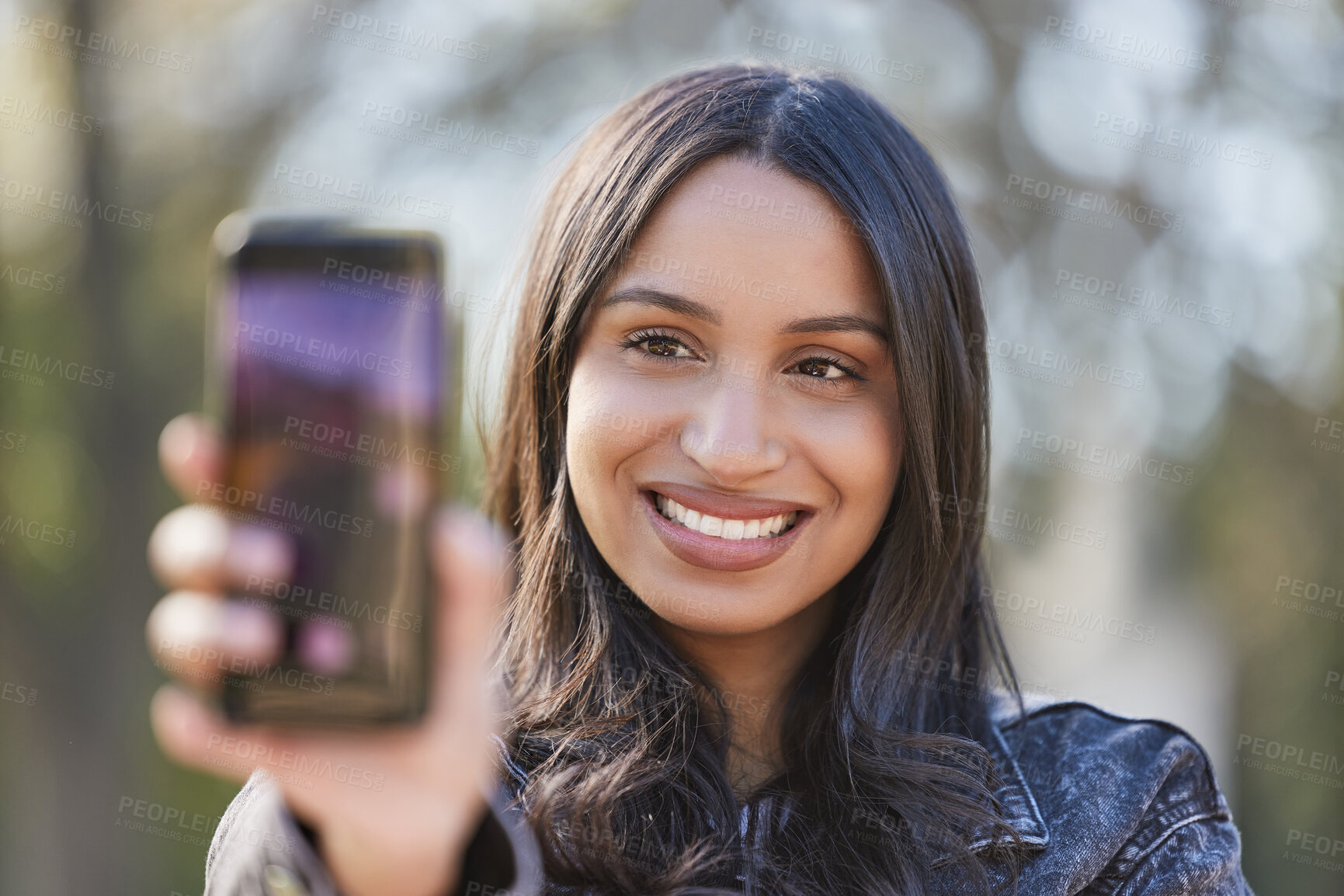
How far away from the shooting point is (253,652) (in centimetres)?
102

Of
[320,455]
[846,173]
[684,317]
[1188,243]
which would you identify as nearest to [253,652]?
[320,455]

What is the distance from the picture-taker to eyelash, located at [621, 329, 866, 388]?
1.84 metres

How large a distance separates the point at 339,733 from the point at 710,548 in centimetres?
88

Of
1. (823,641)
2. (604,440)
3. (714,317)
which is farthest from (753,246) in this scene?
(823,641)

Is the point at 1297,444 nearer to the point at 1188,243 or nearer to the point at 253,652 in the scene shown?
the point at 1188,243

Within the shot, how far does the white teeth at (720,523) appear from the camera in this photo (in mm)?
1830

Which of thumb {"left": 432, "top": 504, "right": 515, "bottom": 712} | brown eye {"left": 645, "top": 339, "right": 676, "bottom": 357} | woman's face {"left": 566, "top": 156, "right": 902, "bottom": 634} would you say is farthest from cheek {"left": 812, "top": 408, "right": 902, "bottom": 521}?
thumb {"left": 432, "top": 504, "right": 515, "bottom": 712}

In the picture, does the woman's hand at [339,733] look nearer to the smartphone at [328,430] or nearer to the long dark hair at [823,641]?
the smartphone at [328,430]

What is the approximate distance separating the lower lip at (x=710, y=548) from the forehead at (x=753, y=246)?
403mm

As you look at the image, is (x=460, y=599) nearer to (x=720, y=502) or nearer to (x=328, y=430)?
(x=328, y=430)

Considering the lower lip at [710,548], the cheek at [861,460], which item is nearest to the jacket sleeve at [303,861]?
Answer: the lower lip at [710,548]

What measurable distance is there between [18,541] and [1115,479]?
837cm

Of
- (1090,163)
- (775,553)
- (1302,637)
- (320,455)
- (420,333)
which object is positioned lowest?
(1302,637)

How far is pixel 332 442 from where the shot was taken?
3.43ft
